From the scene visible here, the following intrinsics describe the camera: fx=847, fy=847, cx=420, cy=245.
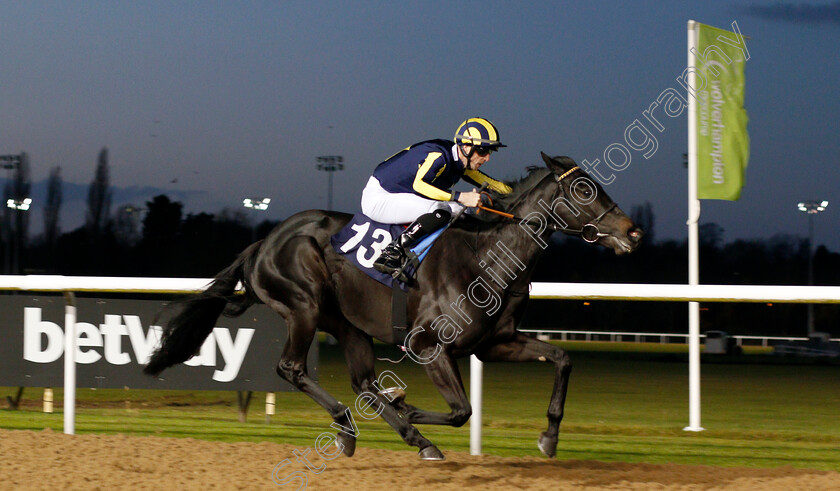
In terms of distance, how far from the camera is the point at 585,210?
388 cm

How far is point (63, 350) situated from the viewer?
19.2 feet

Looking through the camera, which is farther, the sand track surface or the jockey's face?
the jockey's face

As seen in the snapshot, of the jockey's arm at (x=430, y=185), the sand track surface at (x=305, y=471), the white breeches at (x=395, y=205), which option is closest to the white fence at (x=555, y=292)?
the sand track surface at (x=305, y=471)

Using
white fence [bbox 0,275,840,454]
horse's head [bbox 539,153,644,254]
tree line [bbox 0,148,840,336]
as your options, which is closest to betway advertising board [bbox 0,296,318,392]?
white fence [bbox 0,275,840,454]

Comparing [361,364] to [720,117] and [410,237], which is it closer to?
[410,237]

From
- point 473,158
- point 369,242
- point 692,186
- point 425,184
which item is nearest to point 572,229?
point 473,158

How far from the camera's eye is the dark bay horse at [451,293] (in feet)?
12.8

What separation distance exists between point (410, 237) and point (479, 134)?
0.60 meters

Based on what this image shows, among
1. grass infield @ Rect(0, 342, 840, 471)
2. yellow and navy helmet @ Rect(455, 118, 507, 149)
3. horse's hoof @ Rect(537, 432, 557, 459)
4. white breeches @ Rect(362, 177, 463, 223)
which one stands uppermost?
yellow and navy helmet @ Rect(455, 118, 507, 149)

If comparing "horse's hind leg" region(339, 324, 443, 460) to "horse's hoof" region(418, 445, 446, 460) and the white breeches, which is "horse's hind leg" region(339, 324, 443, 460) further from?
the white breeches

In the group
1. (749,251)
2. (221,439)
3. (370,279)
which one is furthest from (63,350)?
(749,251)

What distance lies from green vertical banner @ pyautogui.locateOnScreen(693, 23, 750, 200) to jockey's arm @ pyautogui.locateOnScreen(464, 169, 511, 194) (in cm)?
327

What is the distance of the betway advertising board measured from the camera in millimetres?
5754

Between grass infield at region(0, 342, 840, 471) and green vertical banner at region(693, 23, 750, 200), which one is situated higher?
green vertical banner at region(693, 23, 750, 200)
